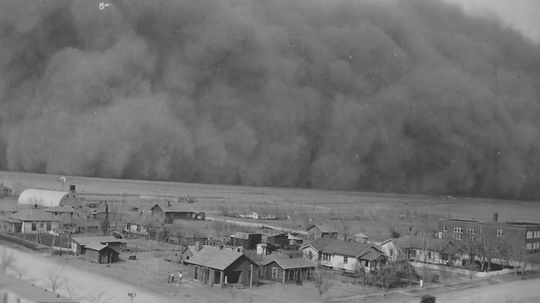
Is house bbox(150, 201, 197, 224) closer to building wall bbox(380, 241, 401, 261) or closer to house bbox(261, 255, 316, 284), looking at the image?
building wall bbox(380, 241, 401, 261)

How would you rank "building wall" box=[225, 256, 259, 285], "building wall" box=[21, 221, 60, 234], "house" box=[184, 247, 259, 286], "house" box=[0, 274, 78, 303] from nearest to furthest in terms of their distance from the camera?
"house" box=[0, 274, 78, 303] < "house" box=[184, 247, 259, 286] < "building wall" box=[225, 256, 259, 285] < "building wall" box=[21, 221, 60, 234]

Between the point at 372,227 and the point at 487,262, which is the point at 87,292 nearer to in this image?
the point at 487,262

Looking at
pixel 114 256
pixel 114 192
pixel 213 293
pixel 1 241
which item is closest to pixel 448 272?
pixel 213 293

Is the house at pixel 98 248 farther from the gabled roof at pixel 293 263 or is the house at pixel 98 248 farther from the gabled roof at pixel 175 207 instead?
the gabled roof at pixel 175 207

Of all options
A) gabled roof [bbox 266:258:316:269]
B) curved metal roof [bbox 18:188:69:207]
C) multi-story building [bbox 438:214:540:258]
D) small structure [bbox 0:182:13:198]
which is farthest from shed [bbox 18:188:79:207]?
multi-story building [bbox 438:214:540:258]

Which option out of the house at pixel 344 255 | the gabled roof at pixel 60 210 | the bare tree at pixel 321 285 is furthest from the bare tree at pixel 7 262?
the house at pixel 344 255

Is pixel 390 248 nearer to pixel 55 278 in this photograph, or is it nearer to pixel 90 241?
pixel 90 241
